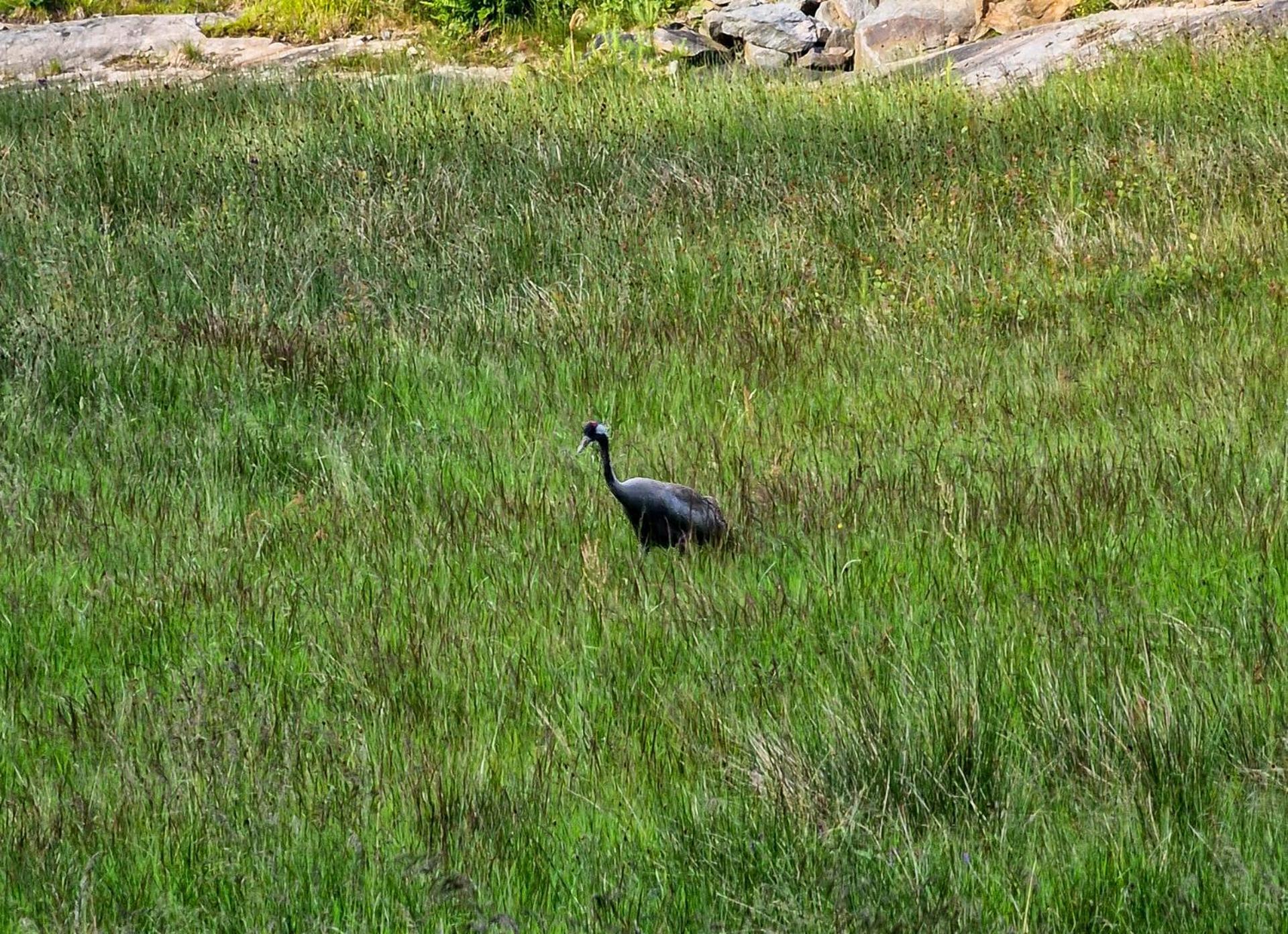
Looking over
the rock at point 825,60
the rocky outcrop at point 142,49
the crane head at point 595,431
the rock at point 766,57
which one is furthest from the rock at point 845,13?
the crane head at point 595,431

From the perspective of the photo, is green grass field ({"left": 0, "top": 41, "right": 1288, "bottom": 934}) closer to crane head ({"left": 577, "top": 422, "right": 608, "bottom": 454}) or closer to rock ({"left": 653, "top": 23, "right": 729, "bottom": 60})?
crane head ({"left": 577, "top": 422, "right": 608, "bottom": 454})

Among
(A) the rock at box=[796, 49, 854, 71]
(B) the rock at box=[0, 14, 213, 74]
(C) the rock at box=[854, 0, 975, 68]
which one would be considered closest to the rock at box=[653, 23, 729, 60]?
(A) the rock at box=[796, 49, 854, 71]

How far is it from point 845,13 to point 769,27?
3.36ft

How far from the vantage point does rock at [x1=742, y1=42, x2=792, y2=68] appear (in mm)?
14047

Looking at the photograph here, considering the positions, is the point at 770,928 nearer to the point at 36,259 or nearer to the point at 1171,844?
the point at 1171,844

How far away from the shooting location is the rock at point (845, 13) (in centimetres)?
1495

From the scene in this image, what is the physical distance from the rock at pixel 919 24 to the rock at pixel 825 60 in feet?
1.36

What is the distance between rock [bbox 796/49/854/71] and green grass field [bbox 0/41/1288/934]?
4.79 m

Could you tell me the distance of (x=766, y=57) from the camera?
14.2m

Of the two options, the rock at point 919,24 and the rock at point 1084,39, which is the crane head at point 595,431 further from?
the rock at point 919,24

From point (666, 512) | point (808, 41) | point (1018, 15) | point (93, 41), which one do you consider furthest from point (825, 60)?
point (666, 512)

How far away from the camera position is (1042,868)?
259cm

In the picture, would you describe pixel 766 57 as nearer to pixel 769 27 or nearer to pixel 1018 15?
pixel 769 27

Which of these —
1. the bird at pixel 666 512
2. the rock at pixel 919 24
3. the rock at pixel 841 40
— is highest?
the rock at pixel 919 24
